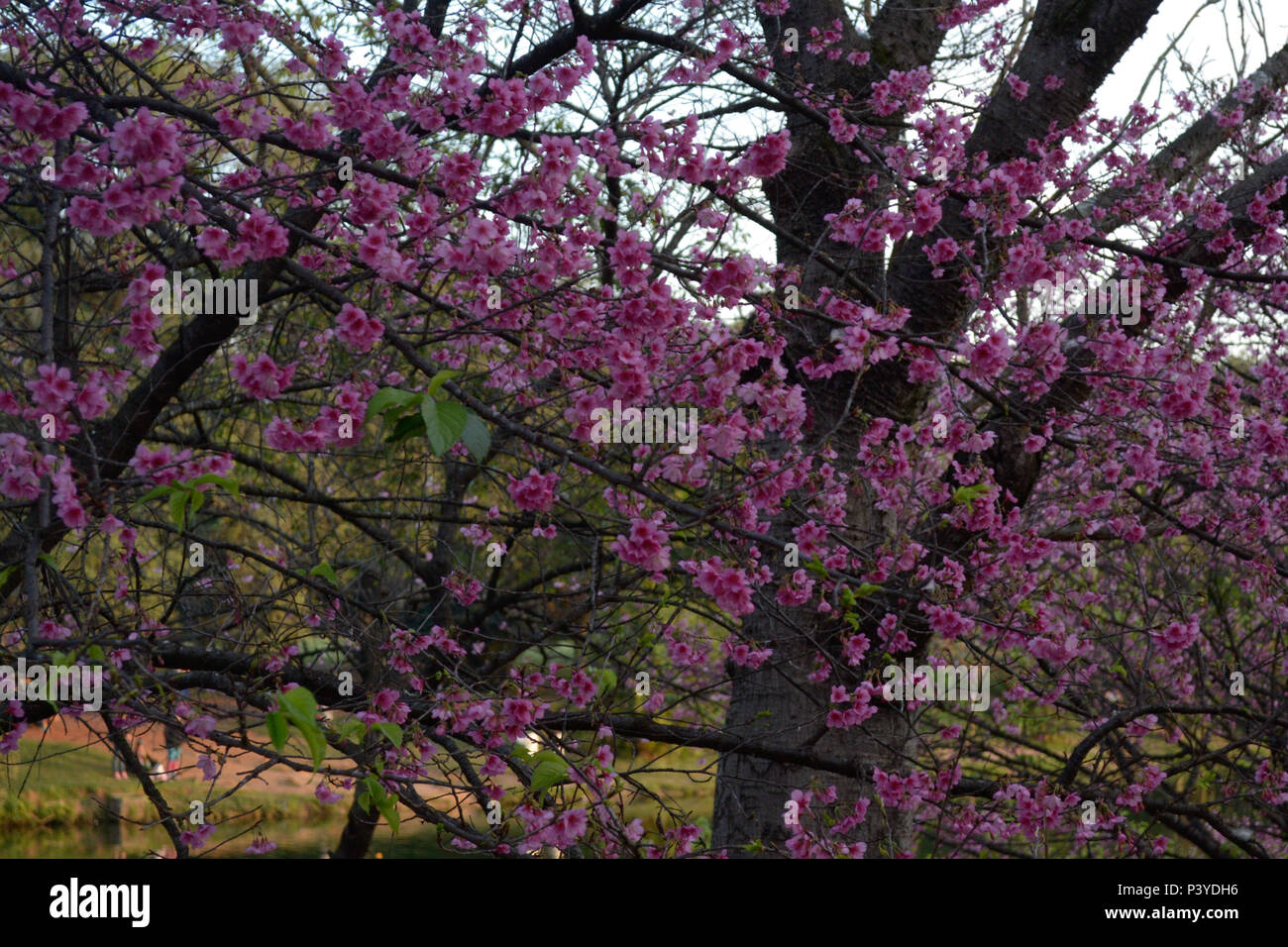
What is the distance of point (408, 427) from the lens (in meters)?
2.20

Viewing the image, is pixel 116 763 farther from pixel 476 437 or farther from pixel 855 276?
pixel 476 437

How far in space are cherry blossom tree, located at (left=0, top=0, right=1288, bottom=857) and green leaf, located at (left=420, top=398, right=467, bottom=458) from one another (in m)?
0.01

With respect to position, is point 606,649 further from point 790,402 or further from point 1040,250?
point 1040,250

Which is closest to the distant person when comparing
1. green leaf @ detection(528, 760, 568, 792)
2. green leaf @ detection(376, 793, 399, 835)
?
green leaf @ detection(376, 793, 399, 835)

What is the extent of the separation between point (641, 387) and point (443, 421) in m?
1.01

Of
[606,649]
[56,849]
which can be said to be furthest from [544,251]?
[56,849]

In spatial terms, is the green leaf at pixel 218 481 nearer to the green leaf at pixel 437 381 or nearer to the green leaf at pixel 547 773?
the green leaf at pixel 437 381

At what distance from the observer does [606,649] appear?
319 centimetres

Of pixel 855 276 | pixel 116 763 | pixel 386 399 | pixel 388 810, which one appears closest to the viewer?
pixel 386 399

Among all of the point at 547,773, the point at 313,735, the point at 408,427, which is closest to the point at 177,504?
the point at 408,427

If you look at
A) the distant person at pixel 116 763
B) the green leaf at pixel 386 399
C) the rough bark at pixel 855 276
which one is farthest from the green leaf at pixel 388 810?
the rough bark at pixel 855 276

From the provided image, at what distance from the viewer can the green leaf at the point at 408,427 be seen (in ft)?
7.15

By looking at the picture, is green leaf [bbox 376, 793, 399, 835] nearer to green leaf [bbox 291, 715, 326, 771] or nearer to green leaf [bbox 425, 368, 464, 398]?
green leaf [bbox 291, 715, 326, 771]

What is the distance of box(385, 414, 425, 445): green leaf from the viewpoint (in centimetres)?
218
